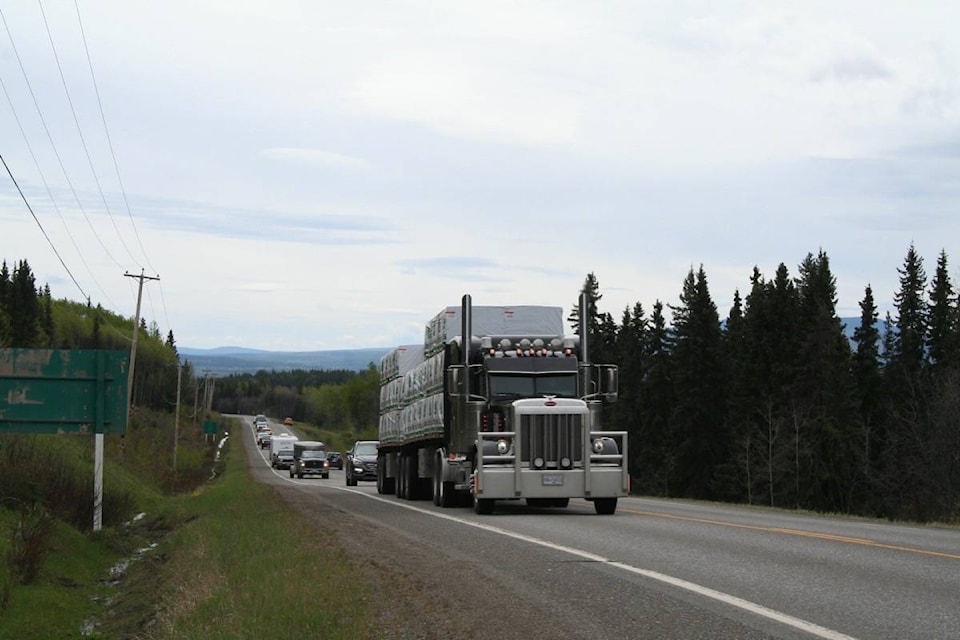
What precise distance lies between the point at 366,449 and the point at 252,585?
4798cm

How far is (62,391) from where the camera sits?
24.9 meters

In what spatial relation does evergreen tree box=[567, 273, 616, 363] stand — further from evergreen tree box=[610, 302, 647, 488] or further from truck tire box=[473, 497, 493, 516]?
truck tire box=[473, 497, 493, 516]

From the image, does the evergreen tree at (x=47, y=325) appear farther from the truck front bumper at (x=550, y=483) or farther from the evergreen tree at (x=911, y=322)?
the truck front bumper at (x=550, y=483)

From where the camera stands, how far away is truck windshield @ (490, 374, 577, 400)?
24469 mm

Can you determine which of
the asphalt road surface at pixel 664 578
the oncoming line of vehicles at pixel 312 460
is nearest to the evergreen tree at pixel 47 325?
the oncoming line of vehicles at pixel 312 460

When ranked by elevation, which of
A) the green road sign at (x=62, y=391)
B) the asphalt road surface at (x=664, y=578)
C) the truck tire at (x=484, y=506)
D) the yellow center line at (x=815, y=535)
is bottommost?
the asphalt road surface at (x=664, y=578)

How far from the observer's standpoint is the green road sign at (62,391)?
24734 mm

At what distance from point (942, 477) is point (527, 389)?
42.2 metres

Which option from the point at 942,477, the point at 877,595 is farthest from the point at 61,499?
the point at 942,477

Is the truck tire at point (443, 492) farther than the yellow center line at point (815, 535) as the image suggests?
Yes

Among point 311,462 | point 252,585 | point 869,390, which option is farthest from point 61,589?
point 869,390

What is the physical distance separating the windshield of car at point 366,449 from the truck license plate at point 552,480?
3733cm

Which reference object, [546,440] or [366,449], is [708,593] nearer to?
[546,440]

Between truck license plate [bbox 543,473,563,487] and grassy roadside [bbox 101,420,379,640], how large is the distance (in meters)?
4.58
